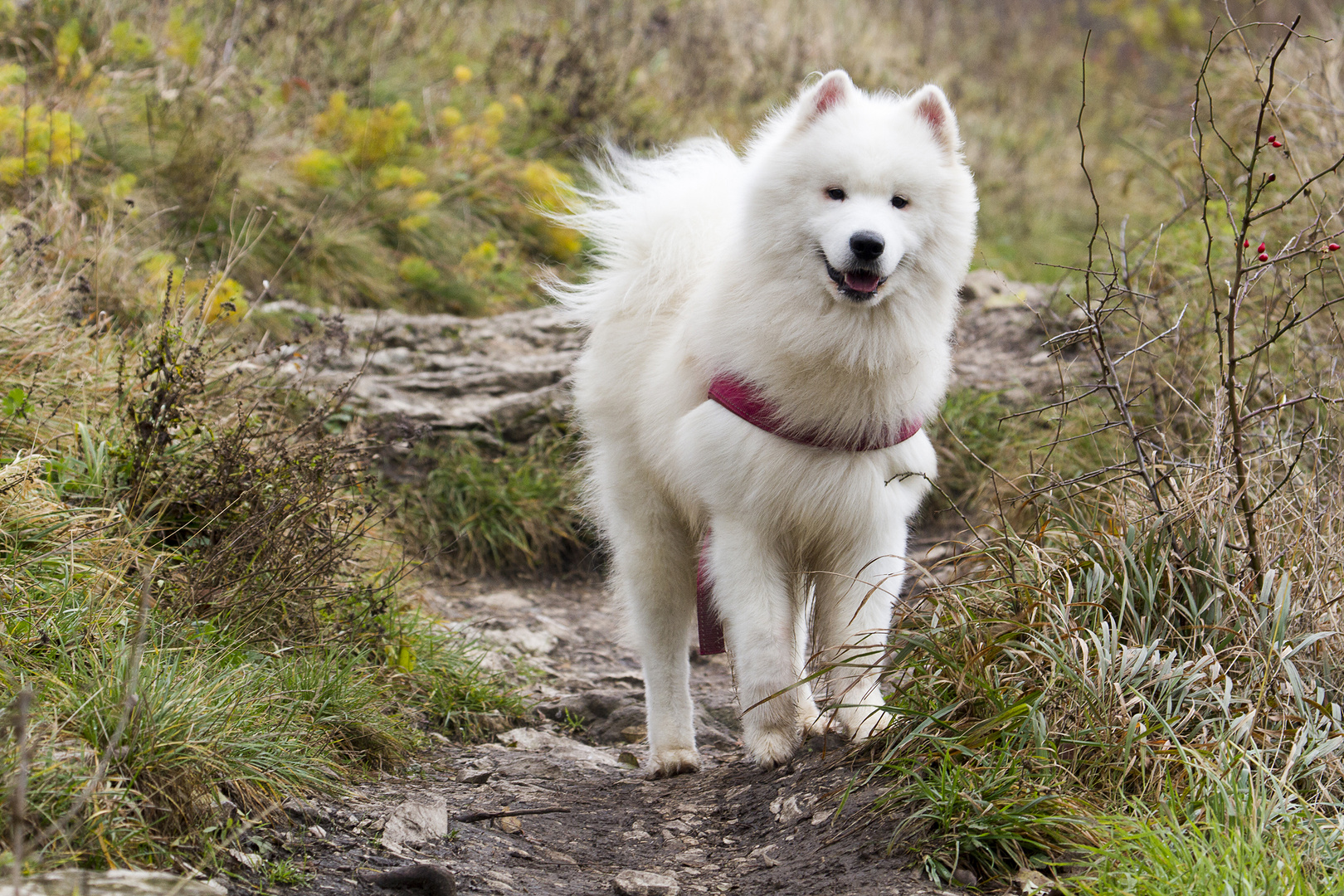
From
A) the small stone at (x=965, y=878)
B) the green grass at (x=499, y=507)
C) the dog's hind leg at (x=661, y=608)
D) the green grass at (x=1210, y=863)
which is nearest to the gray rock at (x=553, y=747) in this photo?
the dog's hind leg at (x=661, y=608)

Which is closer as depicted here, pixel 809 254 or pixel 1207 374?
pixel 809 254

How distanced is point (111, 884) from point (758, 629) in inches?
70.8

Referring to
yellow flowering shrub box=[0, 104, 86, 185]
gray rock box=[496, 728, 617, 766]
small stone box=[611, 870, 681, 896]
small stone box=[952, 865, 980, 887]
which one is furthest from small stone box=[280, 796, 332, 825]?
yellow flowering shrub box=[0, 104, 86, 185]

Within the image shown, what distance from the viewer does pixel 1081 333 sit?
117 inches

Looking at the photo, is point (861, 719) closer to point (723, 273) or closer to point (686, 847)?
point (686, 847)

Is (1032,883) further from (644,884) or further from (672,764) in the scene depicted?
(672,764)

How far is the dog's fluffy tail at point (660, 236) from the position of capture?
12.3 ft

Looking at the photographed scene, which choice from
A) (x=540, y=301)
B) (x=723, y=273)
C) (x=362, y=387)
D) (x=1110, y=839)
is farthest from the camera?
(x=540, y=301)

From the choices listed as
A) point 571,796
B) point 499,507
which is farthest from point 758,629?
point 499,507

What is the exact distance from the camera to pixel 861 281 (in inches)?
121

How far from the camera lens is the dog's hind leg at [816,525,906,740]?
3.08 metres

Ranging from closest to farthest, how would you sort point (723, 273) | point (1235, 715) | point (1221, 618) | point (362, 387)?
point (1235, 715) < point (1221, 618) < point (723, 273) < point (362, 387)

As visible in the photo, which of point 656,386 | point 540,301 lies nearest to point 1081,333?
point 656,386

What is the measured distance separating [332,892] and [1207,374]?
14.3 feet
